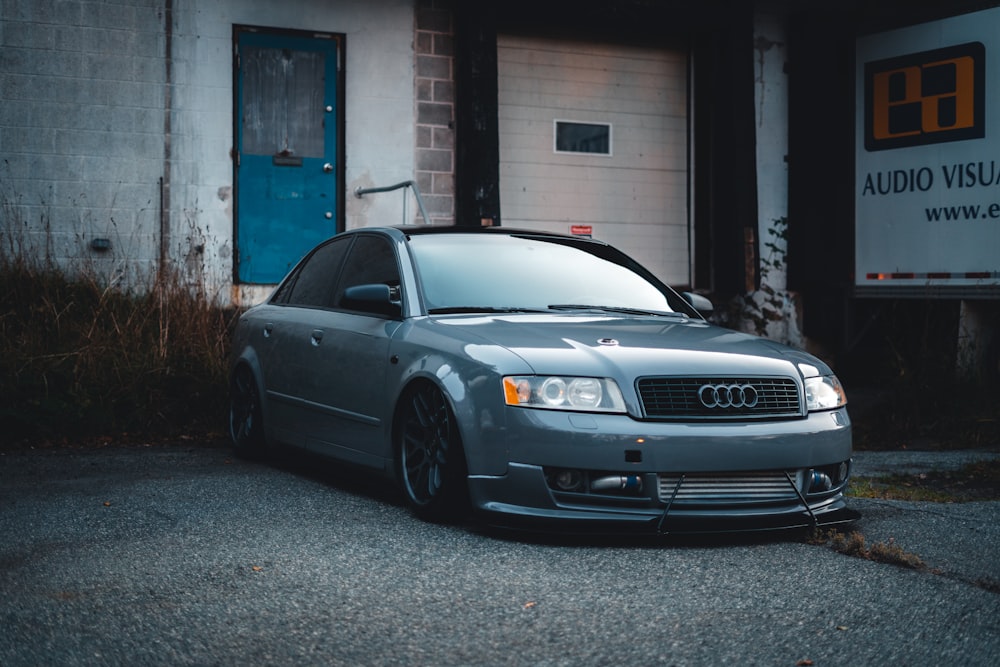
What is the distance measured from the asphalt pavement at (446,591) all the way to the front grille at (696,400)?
0.55 m

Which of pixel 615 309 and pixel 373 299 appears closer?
pixel 373 299

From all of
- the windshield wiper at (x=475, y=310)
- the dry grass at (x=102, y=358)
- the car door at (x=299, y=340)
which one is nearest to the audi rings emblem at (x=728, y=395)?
the windshield wiper at (x=475, y=310)

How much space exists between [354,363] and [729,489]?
7.35 ft

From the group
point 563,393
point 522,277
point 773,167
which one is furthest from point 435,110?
point 563,393

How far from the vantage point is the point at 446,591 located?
15.4 ft

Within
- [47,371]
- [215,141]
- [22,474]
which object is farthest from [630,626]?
[215,141]

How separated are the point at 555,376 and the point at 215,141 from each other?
308 inches

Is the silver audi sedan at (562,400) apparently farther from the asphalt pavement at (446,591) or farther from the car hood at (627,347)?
the asphalt pavement at (446,591)

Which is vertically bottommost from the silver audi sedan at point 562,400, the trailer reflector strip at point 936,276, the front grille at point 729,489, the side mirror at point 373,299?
the front grille at point 729,489

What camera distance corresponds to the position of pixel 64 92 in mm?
12023

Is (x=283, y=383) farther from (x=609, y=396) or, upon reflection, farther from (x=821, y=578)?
(x=821, y=578)

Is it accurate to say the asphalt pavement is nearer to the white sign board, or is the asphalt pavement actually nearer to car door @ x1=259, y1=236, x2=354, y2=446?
car door @ x1=259, y1=236, x2=354, y2=446

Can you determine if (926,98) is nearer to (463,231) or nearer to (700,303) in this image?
(700,303)

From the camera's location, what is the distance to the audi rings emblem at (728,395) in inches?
220
